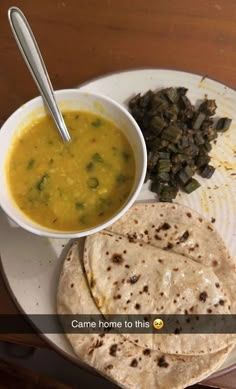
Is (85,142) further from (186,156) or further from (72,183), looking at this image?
(186,156)

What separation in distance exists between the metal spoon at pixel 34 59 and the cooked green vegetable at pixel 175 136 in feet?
1.45

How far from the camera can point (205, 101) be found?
228 cm

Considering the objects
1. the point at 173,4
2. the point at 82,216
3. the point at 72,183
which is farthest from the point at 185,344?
the point at 173,4

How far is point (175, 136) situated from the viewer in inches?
85.9

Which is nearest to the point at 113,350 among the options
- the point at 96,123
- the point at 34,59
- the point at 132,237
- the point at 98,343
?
the point at 98,343

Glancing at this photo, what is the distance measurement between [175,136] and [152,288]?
71 centimetres

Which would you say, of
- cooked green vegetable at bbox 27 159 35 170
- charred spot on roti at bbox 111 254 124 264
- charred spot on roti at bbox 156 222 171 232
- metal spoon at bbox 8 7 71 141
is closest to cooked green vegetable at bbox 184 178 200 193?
charred spot on roti at bbox 156 222 171 232

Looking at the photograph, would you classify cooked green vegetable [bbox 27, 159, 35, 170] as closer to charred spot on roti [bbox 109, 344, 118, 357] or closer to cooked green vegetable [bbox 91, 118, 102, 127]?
cooked green vegetable [bbox 91, 118, 102, 127]

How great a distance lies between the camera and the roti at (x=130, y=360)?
1860mm

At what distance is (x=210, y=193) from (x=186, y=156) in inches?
8.3

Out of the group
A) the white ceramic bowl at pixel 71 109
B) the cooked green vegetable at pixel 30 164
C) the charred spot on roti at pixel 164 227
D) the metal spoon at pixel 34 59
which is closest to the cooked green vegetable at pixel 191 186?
the charred spot on roti at pixel 164 227

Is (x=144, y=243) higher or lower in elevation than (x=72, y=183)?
lower

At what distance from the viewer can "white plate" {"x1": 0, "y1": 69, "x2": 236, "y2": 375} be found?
2012 millimetres

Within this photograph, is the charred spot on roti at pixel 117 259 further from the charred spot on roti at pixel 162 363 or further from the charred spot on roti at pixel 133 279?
the charred spot on roti at pixel 162 363
